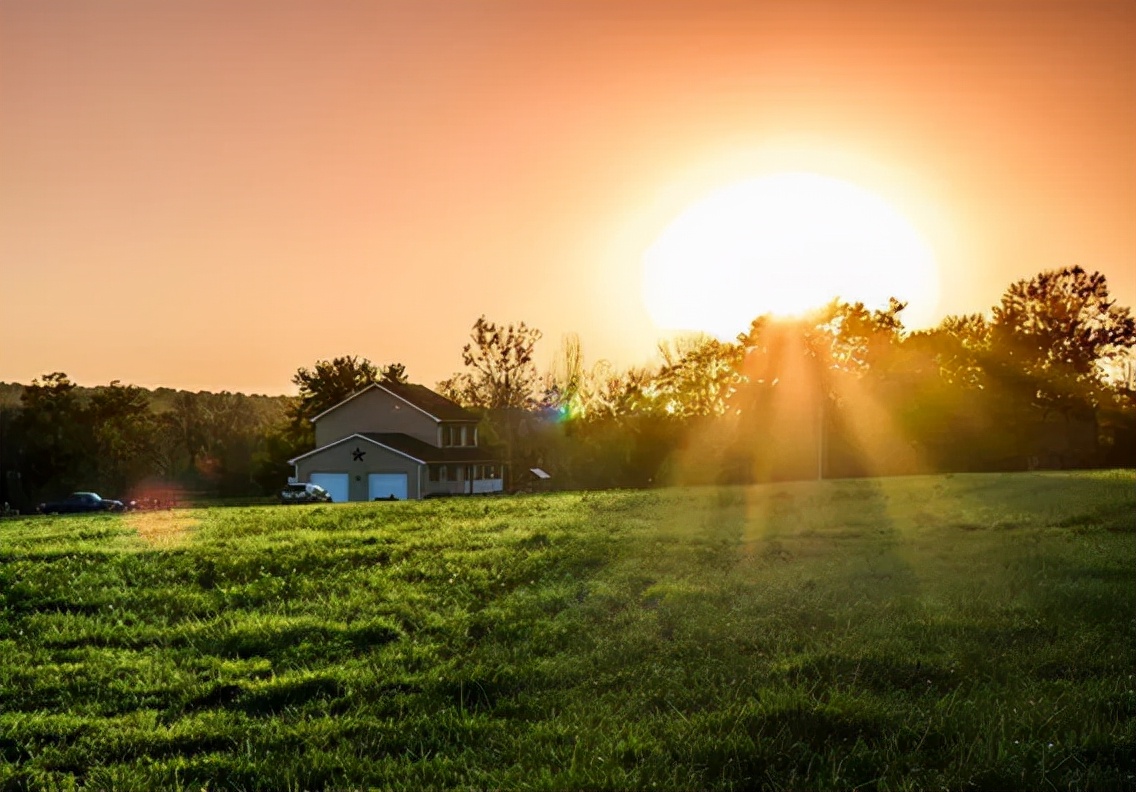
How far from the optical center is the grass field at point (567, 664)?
22.8 feet

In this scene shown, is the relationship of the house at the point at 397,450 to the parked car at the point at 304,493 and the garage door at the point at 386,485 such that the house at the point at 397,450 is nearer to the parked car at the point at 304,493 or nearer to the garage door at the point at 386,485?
the garage door at the point at 386,485

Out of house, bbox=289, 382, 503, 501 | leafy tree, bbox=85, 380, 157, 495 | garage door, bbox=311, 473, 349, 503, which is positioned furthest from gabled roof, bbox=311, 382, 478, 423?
leafy tree, bbox=85, 380, 157, 495

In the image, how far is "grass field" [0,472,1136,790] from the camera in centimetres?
694

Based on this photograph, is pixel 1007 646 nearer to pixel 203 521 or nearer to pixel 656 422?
pixel 203 521

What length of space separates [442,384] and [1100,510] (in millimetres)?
56079

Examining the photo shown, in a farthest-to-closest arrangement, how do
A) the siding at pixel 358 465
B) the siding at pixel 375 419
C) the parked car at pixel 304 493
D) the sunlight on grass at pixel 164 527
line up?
the siding at pixel 375 419 → the siding at pixel 358 465 → the parked car at pixel 304 493 → the sunlight on grass at pixel 164 527

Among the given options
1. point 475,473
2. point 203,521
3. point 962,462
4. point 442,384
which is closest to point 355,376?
point 442,384

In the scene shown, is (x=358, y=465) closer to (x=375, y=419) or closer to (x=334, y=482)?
(x=334, y=482)

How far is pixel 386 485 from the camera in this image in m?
61.5

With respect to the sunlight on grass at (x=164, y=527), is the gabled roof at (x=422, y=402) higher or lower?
higher

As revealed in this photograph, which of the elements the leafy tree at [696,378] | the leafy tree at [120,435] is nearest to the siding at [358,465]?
the leafy tree at [120,435]

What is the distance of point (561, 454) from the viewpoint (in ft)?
222

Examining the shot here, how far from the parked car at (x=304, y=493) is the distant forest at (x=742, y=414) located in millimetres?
4297

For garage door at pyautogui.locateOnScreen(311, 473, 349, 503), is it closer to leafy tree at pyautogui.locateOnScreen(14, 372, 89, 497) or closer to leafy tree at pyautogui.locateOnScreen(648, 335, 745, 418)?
leafy tree at pyautogui.locateOnScreen(14, 372, 89, 497)
